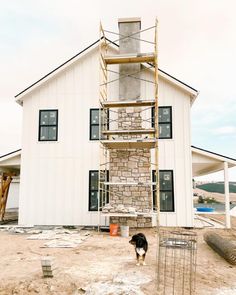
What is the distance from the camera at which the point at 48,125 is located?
592 inches

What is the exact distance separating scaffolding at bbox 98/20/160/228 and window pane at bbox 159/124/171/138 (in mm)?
449

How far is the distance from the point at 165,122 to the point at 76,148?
4.80 meters

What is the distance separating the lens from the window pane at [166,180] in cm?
1388

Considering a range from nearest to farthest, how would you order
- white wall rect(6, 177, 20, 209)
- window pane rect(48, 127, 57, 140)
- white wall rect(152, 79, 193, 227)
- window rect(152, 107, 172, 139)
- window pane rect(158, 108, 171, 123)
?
white wall rect(152, 79, 193, 227), window rect(152, 107, 172, 139), window pane rect(158, 108, 171, 123), window pane rect(48, 127, 57, 140), white wall rect(6, 177, 20, 209)

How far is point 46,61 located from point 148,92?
13.3 meters

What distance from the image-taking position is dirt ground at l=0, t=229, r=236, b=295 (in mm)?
5492

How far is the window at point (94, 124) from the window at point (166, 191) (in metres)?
3.56

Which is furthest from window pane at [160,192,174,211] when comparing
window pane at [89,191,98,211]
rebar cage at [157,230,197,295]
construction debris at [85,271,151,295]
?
construction debris at [85,271,151,295]

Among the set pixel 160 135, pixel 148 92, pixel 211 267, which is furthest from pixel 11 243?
pixel 148 92

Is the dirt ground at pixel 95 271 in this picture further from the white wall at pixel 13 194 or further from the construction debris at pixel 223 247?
the white wall at pixel 13 194

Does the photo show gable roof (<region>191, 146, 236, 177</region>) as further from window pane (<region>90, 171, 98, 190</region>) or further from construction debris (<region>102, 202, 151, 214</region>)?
window pane (<region>90, 171, 98, 190</region>)

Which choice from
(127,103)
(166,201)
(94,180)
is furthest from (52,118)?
(166,201)

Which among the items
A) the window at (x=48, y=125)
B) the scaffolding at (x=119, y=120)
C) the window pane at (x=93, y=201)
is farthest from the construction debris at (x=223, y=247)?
the window at (x=48, y=125)

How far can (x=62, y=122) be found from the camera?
1494 centimetres
